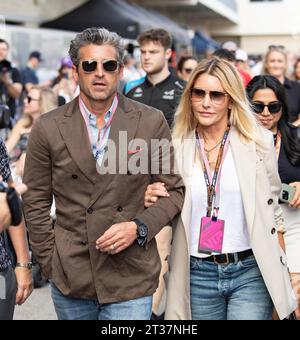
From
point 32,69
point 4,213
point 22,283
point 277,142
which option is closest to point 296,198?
point 277,142

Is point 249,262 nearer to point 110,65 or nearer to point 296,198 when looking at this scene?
point 296,198

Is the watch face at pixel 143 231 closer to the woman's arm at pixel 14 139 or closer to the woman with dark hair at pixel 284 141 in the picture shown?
the woman with dark hair at pixel 284 141

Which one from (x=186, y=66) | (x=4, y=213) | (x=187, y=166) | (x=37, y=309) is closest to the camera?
(x=4, y=213)

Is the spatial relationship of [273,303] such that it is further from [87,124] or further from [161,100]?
[161,100]

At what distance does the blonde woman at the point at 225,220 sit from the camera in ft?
11.8

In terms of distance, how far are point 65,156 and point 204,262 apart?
95 cm

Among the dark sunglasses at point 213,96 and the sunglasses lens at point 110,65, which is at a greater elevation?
the sunglasses lens at point 110,65

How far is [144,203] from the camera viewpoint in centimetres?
338

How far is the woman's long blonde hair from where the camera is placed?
12.2ft

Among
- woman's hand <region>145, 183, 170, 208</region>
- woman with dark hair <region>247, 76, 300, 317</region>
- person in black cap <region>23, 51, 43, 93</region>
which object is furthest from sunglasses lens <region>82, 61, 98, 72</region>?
person in black cap <region>23, 51, 43, 93</region>

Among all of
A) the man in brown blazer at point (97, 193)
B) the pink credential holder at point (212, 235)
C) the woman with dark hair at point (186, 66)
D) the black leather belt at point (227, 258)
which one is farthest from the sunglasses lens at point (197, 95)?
the woman with dark hair at point (186, 66)

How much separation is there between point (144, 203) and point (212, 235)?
0.45 meters

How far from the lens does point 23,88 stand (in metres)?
12.0
